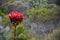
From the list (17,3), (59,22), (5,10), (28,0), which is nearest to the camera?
(59,22)

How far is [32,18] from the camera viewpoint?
7797 mm

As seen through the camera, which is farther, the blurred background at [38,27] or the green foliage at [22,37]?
the green foliage at [22,37]

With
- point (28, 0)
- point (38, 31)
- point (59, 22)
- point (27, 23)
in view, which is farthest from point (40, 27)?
point (28, 0)

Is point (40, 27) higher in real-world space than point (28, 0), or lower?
higher

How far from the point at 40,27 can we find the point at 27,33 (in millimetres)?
612

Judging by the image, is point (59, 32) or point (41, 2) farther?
point (41, 2)

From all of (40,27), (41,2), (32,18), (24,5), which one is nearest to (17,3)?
(24,5)

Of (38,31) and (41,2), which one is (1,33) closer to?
(38,31)

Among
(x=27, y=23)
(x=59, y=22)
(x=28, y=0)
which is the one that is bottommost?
(x=28, y=0)

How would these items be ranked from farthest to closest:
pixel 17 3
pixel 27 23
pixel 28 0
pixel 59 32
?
1. pixel 28 0
2. pixel 17 3
3. pixel 27 23
4. pixel 59 32

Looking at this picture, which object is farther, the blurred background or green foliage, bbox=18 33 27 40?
green foliage, bbox=18 33 27 40

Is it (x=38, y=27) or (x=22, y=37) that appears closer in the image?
(x=22, y=37)

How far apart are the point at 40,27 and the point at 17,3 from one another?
4.35 m

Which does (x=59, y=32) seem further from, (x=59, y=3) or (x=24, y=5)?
(x=24, y=5)
